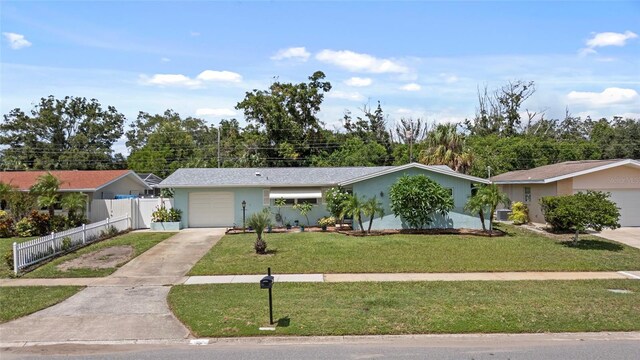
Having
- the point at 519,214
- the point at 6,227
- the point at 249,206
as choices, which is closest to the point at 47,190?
the point at 6,227

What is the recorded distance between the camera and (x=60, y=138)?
61344 mm

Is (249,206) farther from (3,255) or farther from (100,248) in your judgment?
(3,255)

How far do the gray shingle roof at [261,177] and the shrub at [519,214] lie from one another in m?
7.61

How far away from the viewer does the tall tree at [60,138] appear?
5784cm

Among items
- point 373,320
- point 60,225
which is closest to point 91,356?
point 373,320

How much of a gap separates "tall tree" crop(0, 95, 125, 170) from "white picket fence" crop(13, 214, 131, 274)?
3974 centimetres

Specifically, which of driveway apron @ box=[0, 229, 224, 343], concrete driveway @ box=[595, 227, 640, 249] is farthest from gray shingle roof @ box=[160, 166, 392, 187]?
concrete driveway @ box=[595, 227, 640, 249]

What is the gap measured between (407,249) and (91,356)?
501 inches

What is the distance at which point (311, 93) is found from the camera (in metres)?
47.8

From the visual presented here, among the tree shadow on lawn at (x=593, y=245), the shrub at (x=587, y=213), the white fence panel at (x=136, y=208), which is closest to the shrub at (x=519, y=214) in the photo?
the tree shadow on lawn at (x=593, y=245)

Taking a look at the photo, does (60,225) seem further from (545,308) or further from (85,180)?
(545,308)

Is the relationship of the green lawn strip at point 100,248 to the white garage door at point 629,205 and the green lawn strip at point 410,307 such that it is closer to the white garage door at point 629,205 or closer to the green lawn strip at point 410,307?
the green lawn strip at point 410,307

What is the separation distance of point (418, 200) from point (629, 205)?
11.2m

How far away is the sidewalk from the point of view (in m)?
13.8
